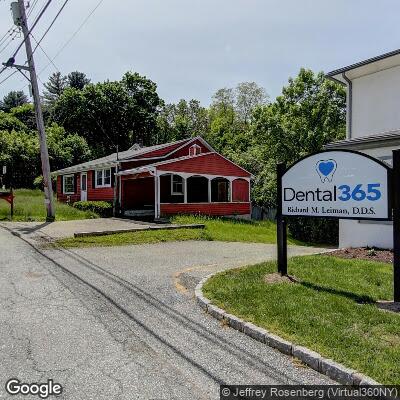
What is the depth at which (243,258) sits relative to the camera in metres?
11.0

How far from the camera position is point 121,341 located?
4.84 metres

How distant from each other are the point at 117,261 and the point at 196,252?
8.79ft

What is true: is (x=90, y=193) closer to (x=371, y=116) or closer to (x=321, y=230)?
(x=321, y=230)

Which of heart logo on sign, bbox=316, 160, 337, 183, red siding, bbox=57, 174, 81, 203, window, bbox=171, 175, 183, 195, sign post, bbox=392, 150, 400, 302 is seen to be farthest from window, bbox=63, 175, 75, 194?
sign post, bbox=392, 150, 400, 302

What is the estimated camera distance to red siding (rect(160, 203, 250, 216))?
23.8 metres

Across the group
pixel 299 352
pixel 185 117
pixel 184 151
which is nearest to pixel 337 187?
pixel 299 352

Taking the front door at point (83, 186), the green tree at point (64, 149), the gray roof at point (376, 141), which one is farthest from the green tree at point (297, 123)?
the green tree at point (64, 149)

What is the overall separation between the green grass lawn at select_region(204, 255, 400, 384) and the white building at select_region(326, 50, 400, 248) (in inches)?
99.3

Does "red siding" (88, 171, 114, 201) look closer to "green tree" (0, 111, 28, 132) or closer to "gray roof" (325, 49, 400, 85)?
"gray roof" (325, 49, 400, 85)

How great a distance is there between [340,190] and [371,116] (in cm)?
679

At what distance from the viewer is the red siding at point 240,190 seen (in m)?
28.8

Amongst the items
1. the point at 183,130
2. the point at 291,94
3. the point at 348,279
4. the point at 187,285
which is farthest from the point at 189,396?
the point at 183,130

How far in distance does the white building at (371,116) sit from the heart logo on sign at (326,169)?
3689mm

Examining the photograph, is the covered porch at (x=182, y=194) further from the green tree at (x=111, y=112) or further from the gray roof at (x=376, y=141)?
the green tree at (x=111, y=112)
